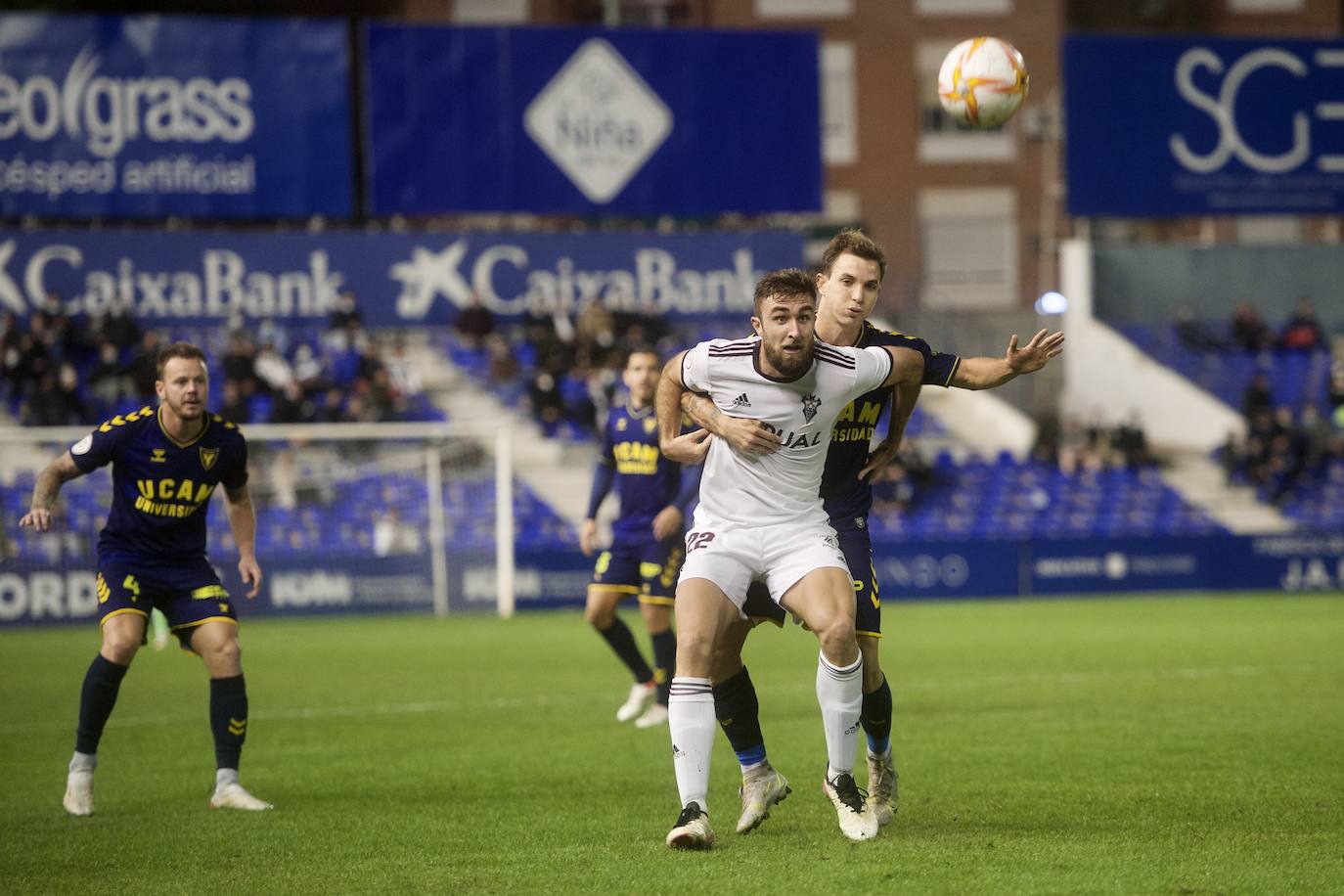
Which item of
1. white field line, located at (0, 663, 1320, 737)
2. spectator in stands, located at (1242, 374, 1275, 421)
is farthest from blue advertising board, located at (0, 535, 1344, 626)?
white field line, located at (0, 663, 1320, 737)

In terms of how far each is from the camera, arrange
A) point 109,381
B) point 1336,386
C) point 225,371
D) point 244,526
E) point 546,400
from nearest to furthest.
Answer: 1. point 244,526
2. point 109,381
3. point 225,371
4. point 546,400
5. point 1336,386

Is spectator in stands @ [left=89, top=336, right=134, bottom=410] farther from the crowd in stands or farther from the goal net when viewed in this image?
the goal net

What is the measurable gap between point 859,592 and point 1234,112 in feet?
85.8

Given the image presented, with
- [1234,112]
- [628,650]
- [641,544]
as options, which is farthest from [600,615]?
[1234,112]

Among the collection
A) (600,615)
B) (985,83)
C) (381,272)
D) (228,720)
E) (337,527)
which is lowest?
(337,527)

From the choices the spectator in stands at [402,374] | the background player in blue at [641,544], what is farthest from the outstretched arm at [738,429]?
the spectator in stands at [402,374]

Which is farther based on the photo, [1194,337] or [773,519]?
[1194,337]

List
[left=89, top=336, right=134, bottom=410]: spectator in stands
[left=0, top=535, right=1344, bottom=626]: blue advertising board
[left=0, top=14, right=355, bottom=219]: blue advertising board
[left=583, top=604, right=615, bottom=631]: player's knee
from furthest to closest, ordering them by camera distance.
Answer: [left=0, top=14, right=355, bottom=219]: blue advertising board
[left=89, top=336, right=134, bottom=410]: spectator in stands
[left=0, top=535, right=1344, bottom=626]: blue advertising board
[left=583, top=604, right=615, bottom=631]: player's knee

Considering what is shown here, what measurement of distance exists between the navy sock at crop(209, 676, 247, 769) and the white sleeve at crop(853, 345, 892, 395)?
350cm

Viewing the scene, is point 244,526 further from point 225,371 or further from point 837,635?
point 225,371

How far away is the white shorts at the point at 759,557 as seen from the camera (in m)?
6.54

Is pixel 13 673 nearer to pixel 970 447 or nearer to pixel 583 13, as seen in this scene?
pixel 970 447

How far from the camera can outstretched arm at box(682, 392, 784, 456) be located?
639 centimetres

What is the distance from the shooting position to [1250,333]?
1241 inches
